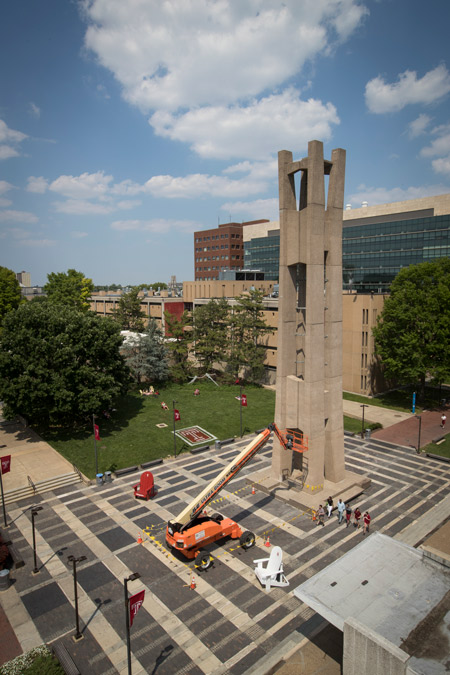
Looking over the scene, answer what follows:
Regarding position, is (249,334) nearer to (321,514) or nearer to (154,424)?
(154,424)

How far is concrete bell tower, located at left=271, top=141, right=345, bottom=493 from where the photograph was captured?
28.3m

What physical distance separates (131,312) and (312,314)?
186 ft

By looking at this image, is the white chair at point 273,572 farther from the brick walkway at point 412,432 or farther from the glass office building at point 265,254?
the glass office building at point 265,254

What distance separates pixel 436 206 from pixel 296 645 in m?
81.6

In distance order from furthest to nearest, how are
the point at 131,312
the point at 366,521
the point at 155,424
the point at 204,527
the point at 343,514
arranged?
the point at 131,312 < the point at 155,424 < the point at 343,514 < the point at 366,521 < the point at 204,527

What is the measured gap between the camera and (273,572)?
2105 cm

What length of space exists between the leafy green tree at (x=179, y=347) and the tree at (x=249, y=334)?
654 cm

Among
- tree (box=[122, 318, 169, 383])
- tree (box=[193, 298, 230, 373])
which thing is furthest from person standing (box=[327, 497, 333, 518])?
tree (box=[122, 318, 169, 383])

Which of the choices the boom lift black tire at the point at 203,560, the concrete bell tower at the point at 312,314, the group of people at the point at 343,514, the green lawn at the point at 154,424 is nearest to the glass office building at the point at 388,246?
the green lawn at the point at 154,424

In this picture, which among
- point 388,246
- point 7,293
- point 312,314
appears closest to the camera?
point 312,314

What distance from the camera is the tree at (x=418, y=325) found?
46991 mm

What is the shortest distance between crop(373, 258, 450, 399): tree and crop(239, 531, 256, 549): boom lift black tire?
31.9 m

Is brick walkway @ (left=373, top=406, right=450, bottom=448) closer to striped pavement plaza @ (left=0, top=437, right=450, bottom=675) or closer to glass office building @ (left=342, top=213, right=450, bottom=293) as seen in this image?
striped pavement plaza @ (left=0, top=437, right=450, bottom=675)

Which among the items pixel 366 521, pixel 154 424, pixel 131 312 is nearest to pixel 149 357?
pixel 154 424
